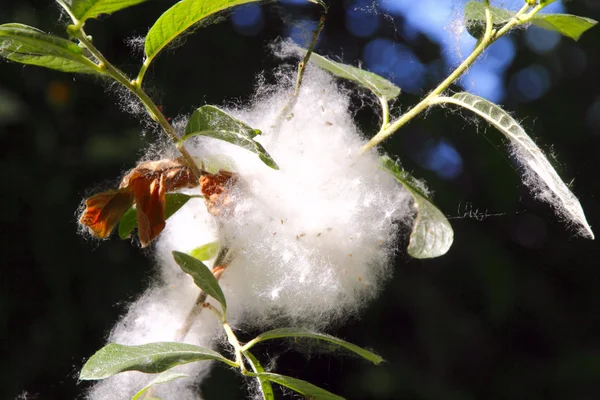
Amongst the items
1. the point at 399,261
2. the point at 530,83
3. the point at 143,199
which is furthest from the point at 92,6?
the point at 530,83

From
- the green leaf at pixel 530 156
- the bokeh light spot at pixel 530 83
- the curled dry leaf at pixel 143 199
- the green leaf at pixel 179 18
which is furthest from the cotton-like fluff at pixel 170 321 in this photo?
the bokeh light spot at pixel 530 83

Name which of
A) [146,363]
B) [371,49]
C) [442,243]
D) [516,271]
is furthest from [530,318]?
[146,363]

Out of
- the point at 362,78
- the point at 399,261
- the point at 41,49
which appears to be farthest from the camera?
the point at 399,261

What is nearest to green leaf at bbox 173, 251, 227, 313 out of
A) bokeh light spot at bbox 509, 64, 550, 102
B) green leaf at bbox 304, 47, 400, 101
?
green leaf at bbox 304, 47, 400, 101

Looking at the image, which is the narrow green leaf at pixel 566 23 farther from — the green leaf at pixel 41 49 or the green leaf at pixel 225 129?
the green leaf at pixel 41 49

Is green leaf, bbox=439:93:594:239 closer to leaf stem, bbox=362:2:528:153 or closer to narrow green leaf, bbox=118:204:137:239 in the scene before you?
leaf stem, bbox=362:2:528:153

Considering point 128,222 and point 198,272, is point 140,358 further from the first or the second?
point 128,222

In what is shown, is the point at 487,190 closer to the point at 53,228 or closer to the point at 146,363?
the point at 53,228

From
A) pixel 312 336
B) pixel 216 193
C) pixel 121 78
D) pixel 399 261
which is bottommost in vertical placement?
pixel 399 261
